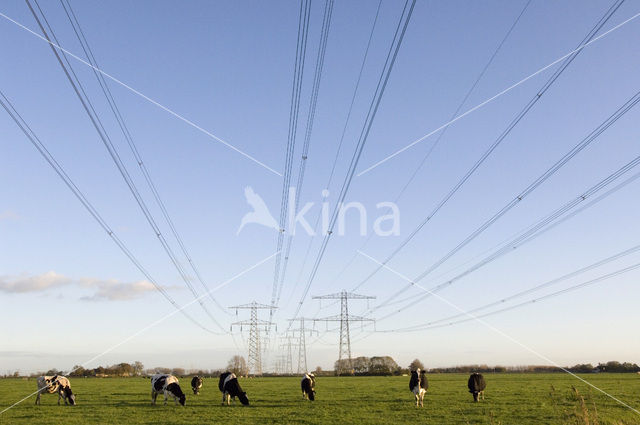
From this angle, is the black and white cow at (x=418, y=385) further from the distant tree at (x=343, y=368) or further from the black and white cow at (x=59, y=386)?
the distant tree at (x=343, y=368)

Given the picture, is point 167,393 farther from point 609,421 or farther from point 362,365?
point 362,365

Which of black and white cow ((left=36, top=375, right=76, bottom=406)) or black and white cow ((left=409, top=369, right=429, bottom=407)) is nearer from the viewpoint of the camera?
black and white cow ((left=409, top=369, right=429, bottom=407))

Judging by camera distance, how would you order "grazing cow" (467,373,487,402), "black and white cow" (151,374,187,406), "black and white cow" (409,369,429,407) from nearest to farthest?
"black and white cow" (409,369,429,407) < "black and white cow" (151,374,187,406) < "grazing cow" (467,373,487,402)

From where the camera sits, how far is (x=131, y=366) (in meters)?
126

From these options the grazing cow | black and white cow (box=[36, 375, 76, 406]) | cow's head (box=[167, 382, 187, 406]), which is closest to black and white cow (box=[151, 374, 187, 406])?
cow's head (box=[167, 382, 187, 406])

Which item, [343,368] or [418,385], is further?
[343,368]

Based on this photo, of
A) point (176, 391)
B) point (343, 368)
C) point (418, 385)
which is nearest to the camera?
point (418, 385)

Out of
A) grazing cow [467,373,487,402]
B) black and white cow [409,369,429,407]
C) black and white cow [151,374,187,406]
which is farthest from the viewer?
grazing cow [467,373,487,402]

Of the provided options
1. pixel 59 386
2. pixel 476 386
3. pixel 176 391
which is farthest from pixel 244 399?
pixel 476 386

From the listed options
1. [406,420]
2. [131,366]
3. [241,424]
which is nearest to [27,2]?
[241,424]

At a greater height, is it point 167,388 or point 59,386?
point 59,386

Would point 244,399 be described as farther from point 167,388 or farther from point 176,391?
point 167,388

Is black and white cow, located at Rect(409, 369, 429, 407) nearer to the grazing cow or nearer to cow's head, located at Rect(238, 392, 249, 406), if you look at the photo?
the grazing cow

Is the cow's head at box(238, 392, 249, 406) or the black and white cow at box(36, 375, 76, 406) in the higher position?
the black and white cow at box(36, 375, 76, 406)
